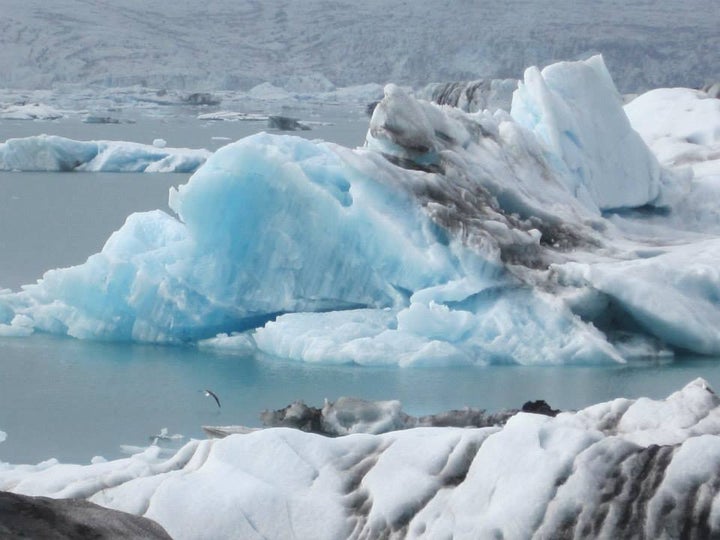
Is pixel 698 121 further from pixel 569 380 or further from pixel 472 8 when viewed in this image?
pixel 472 8

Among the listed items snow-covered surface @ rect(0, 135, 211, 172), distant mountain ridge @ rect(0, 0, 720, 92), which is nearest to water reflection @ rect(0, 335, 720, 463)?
snow-covered surface @ rect(0, 135, 211, 172)

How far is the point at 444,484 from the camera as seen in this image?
10.3 feet

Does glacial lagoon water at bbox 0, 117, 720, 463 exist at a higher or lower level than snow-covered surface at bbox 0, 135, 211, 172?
higher

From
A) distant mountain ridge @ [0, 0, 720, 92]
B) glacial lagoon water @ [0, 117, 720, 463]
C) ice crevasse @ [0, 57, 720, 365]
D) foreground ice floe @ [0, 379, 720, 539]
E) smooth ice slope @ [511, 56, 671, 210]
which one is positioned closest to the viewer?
foreground ice floe @ [0, 379, 720, 539]

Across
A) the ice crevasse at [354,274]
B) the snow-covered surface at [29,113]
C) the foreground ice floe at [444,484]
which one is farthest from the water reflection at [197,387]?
the snow-covered surface at [29,113]

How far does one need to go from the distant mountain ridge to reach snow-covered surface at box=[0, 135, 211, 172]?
16.8 meters

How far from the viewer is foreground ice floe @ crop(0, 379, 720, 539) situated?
296cm

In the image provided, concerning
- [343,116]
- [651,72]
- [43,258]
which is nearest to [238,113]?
[343,116]

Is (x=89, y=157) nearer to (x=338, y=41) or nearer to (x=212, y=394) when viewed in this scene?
(x=212, y=394)

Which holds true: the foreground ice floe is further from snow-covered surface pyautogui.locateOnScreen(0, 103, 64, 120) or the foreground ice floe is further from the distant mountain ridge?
the distant mountain ridge

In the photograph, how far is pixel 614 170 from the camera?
9375 millimetres

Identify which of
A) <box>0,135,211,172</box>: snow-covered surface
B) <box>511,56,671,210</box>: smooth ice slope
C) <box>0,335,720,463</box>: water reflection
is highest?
<box>511,56,671,210</box>: smooth ice slope

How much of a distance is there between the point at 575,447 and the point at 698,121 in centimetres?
968

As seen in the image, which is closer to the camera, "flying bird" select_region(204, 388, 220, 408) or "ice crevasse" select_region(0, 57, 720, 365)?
"flying bird" select_region(204, 388, 220, 408)
